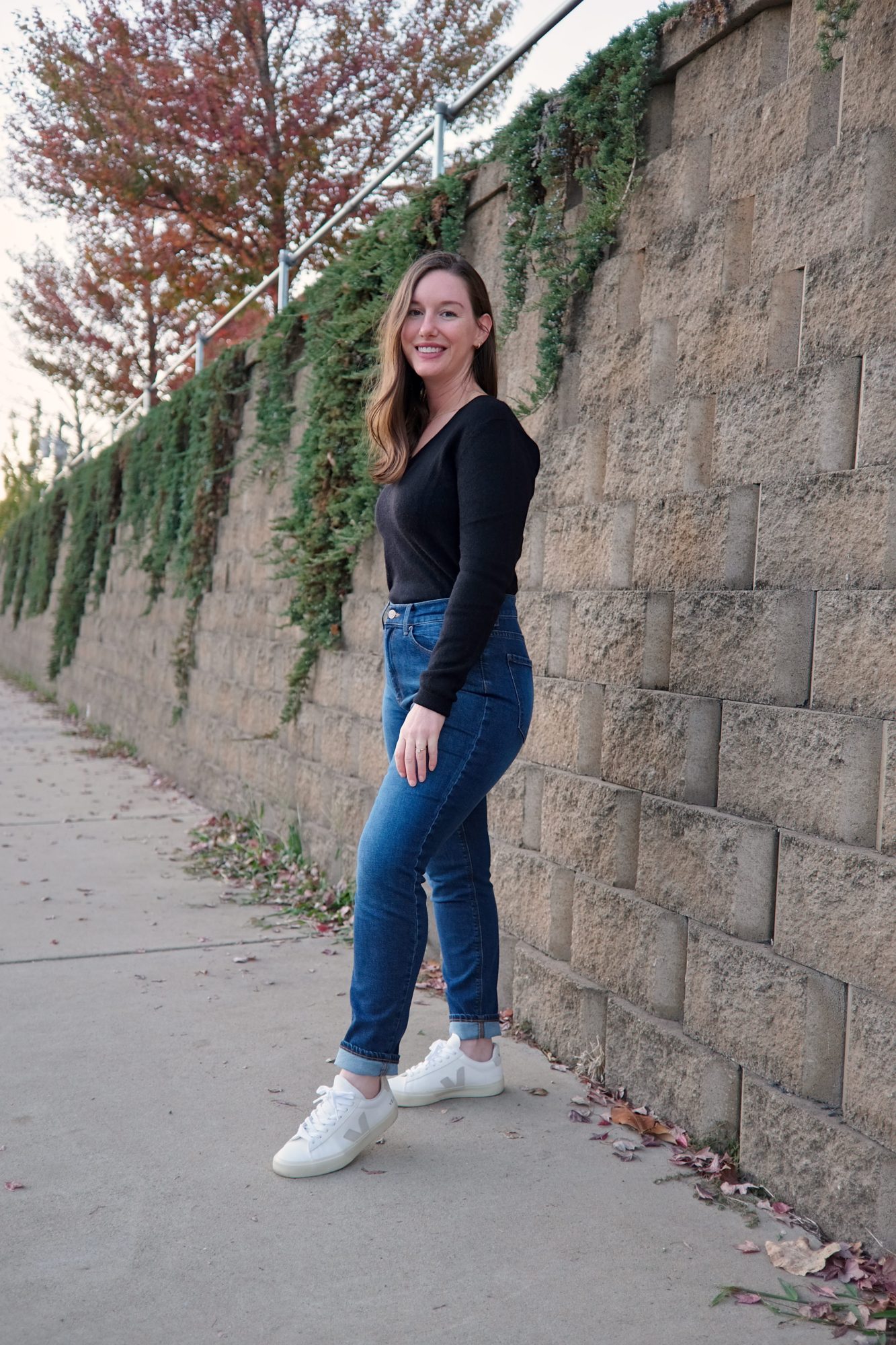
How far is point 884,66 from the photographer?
2.29 m

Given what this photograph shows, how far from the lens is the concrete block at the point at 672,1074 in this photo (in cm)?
261

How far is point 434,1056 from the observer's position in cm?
302

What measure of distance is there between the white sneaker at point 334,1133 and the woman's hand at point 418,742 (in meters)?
0.71

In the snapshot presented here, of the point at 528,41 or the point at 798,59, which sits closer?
the point at 798,59

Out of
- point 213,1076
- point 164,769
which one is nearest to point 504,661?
point 213,1076

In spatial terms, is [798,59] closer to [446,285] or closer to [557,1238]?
[446,285]

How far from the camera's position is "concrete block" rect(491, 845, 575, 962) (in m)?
3.31

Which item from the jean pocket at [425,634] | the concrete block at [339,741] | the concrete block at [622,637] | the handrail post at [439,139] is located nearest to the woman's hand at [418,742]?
the jean pocket at [425,634]

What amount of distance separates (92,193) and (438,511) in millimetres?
12848

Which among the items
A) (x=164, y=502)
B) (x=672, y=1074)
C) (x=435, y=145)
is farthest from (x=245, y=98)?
(x=672, y=1074)

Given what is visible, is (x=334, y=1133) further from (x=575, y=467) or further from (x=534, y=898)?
(x=575, y=467)

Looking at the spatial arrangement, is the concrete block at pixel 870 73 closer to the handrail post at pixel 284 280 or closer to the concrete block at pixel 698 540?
the concrete block at pixel 698 540

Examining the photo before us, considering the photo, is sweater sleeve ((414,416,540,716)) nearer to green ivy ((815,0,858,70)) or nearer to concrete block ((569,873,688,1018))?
concrete block ((569,873,688,1018))

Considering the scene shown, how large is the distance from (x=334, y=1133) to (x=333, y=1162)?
0.20ft
